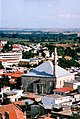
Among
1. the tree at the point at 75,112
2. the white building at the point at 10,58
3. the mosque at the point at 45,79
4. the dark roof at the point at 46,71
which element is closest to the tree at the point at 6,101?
the tree at the point at 75,112

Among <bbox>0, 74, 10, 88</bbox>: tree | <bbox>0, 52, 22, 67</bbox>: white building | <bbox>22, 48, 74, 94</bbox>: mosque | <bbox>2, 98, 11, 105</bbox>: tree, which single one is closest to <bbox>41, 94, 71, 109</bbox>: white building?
<bbox>2, 98, 11, 105</bbox>: tree

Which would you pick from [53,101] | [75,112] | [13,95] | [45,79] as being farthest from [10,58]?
[75,112]

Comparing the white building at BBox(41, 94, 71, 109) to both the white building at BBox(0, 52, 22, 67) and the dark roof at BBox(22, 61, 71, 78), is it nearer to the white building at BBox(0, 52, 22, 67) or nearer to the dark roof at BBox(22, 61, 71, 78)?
the dark roof at BBox(22, 61, 71, 78)

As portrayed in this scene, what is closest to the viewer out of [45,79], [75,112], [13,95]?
[75,112]

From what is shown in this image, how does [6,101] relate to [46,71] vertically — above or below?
below

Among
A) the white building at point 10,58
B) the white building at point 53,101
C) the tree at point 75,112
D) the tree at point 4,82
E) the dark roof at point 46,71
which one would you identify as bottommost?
the white building at point 10,58

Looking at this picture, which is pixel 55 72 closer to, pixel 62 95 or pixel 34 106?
pixel 62 95

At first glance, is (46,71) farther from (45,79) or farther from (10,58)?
(10,58)

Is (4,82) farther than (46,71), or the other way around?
(4,82)

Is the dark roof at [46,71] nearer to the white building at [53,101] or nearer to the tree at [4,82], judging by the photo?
the tree at [4,82]
